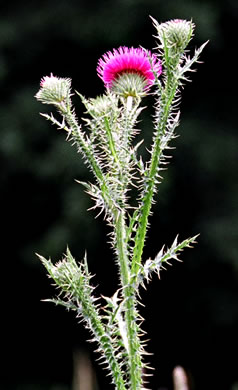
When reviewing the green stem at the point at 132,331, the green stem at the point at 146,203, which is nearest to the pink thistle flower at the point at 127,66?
the green stem at the point at 146,203

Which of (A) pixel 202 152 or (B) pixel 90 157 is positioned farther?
(A) pixel 202 152

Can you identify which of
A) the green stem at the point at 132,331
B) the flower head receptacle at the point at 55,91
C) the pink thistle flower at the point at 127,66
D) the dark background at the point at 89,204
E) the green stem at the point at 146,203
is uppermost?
the dark background at the point at 89,204

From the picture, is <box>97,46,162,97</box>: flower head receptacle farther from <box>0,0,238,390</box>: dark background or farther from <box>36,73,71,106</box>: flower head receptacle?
<box>0,0,238,390</box>: dark background

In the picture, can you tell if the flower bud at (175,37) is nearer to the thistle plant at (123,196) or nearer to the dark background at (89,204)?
the thistle plant at (123,196)

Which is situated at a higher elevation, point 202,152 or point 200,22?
point 200,22

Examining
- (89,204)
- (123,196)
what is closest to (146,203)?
(123,196)

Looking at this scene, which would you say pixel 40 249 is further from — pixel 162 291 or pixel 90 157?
pixel 90 157

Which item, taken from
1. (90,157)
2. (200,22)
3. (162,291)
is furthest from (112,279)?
(90,157)

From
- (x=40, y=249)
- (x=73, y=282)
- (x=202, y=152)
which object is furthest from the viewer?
(x=202, y=152)
